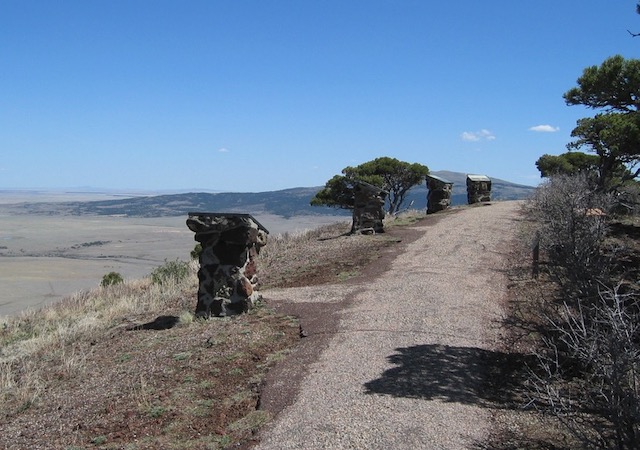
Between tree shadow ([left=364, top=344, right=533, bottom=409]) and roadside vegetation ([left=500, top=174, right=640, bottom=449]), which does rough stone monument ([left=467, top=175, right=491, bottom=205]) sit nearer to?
roadside vegetation ([left=500, top=174, right=640, bottom=449])

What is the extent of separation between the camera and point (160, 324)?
12.0 m

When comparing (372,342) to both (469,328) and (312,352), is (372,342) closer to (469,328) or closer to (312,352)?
(312,352)

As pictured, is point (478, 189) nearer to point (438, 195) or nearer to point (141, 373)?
point (438, 195)

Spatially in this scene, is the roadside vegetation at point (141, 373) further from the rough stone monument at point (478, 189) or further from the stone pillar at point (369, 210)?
the rough stone monument at point (478, 189)

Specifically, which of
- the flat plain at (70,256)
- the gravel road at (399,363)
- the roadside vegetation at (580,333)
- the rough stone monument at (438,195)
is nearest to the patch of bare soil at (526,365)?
the roadside vegetation at (580,333)

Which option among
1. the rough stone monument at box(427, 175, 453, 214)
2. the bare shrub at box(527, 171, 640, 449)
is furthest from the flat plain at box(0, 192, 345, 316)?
the bare shrub at box(527, 171, 640, 449)

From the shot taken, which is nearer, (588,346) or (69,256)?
(588,346)

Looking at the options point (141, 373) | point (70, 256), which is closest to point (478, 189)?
point (141, 373)

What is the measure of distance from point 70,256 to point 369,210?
44793 mm

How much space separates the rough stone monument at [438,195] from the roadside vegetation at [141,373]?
14.7 metres

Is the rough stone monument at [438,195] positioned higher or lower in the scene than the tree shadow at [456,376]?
higher

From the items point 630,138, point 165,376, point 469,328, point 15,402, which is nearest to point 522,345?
point 469,328

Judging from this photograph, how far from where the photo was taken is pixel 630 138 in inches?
593

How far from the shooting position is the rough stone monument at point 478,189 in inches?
1273
